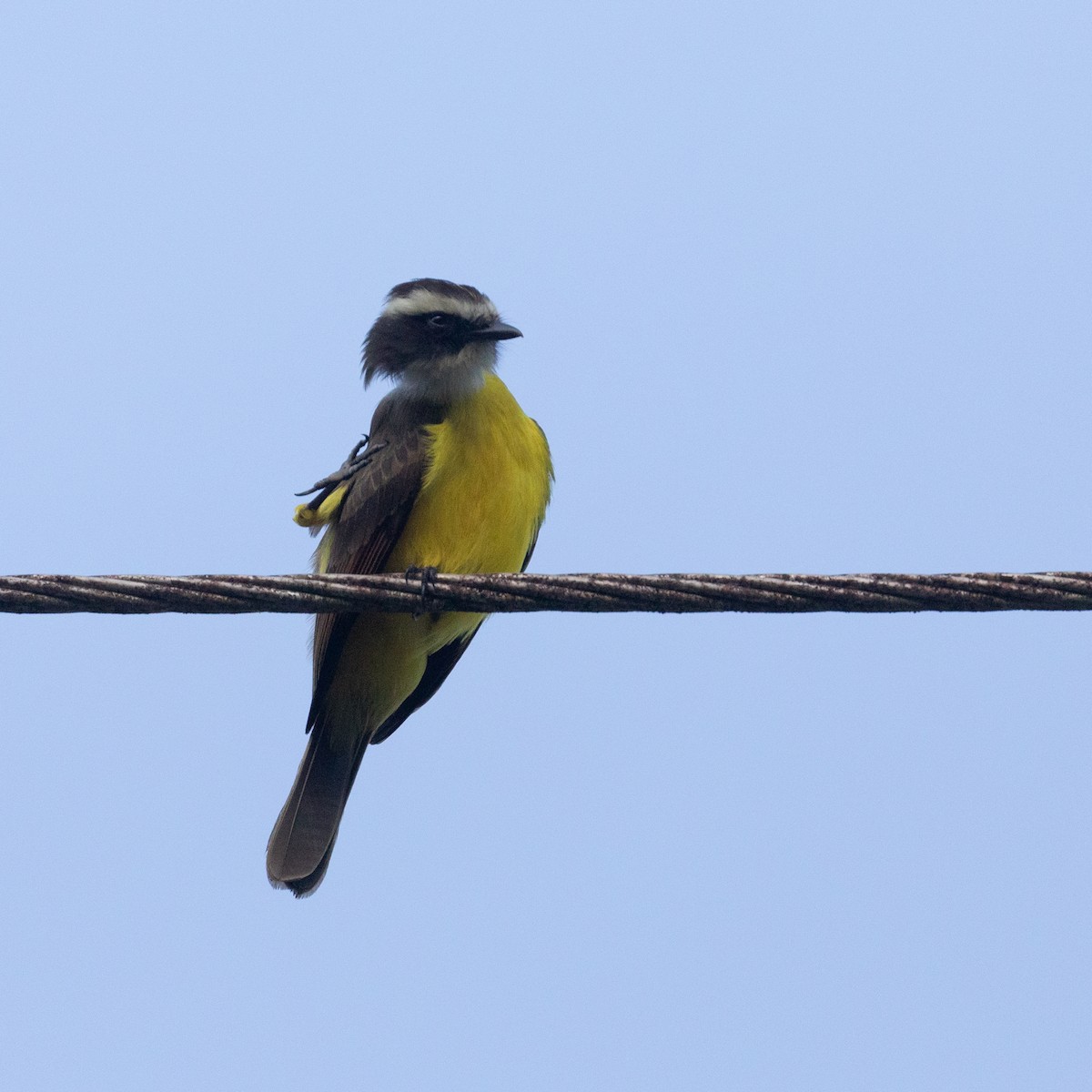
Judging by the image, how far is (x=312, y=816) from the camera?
688 centimetres

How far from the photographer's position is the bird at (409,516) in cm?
635

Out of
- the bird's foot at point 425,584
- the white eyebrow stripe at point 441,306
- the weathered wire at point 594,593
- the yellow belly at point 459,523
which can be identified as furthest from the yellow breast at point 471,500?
the weathered wire at point 594,593

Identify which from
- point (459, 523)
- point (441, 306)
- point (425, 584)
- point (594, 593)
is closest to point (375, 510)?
point (459, 523)

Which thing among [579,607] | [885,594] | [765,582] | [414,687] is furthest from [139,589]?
[414,687]

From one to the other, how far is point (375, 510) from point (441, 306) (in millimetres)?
1185

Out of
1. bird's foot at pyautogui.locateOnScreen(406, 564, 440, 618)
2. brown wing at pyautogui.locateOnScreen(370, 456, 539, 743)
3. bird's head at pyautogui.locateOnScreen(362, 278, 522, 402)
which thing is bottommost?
bird's foot at pyautogui.locateOnScreen(406, 564, 440, 618)

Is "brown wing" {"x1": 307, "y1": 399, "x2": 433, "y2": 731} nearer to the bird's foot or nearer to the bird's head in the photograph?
the bird's head

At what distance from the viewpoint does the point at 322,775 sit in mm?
6977

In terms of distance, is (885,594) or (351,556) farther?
(351,556)

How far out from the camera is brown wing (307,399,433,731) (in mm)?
6328

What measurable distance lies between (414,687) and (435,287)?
1904mm

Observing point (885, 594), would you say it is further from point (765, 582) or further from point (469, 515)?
point (469, 515)

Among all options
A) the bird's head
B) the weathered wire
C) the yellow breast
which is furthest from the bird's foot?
the bird's head

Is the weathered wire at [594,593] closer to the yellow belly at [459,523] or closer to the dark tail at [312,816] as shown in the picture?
→ the yellow belly at [459,523]
